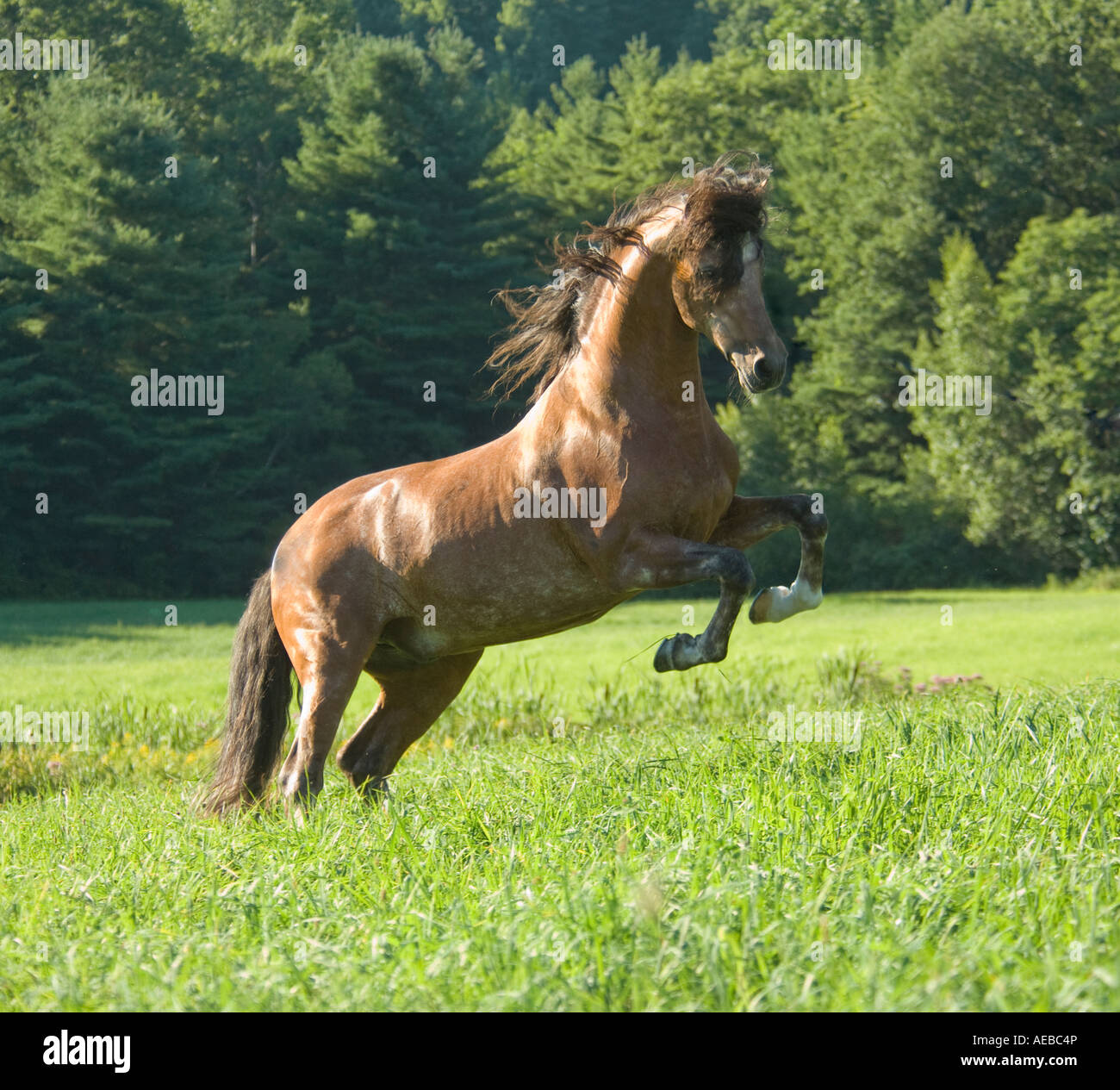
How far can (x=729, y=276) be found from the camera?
5152mm

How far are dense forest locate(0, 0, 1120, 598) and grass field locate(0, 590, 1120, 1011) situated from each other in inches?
957

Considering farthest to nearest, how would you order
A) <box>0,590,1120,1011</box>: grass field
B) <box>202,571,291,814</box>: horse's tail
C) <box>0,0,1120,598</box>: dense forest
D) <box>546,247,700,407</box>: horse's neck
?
1. <box>0,0,1120,598</box>: dense forest
2. <box>202,571,291,814</box>: horse's tail
3. <box>546,247,700,407</box>: horse's neck
4. <box>0,590,1120,1011</box>: grass field

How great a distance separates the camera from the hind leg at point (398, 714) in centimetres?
657

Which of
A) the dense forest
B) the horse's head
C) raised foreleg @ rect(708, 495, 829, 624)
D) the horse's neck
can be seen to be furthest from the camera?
the dense forest

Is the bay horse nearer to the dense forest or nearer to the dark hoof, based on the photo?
the dark hoof

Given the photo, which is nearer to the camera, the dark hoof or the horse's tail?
the dark hoof

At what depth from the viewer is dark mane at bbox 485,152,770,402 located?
5.22 meters

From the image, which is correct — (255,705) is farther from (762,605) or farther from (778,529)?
(778,529)

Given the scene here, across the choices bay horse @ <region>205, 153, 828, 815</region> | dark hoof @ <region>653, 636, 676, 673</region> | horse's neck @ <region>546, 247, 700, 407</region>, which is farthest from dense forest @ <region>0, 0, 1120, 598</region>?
dark hoof @ <region>653, 636, 676, 673</region>

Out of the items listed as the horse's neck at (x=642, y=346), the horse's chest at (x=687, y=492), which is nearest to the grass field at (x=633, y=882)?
the horse's chest at (x=687, y=492)

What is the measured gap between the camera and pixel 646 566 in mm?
5270

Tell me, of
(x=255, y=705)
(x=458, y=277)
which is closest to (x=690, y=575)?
(x=255, y=705)

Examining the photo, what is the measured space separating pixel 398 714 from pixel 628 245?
2.62m

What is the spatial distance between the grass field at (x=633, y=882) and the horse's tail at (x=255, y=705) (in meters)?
0.42
